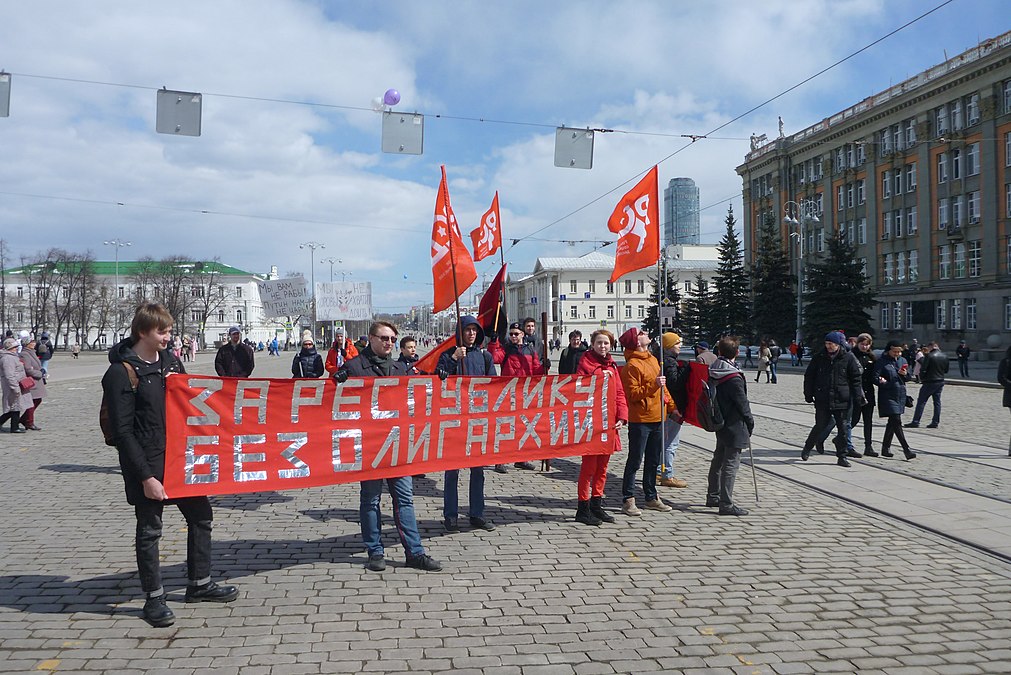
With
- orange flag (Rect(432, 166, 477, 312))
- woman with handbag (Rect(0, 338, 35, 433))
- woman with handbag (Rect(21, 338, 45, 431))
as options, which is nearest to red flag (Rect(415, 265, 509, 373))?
orange flag (Rect(432, 166, 477, 312))

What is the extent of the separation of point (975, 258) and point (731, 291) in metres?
16.9

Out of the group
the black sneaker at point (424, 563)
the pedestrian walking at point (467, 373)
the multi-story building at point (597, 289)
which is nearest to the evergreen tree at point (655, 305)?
the pedestrian walking at point (467, 373)

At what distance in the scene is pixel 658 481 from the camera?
960 centimetres

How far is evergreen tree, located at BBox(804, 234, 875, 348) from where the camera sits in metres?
46.9

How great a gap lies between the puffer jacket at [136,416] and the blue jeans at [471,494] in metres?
2.71

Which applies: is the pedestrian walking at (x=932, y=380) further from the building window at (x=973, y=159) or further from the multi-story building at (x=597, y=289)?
the multi-story building at (x=597, y=289)

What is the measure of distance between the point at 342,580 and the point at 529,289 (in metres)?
128

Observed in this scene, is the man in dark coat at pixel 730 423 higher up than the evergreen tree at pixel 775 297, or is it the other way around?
the evergreen tree at pixel 775 297

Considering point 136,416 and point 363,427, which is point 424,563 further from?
point 136,416

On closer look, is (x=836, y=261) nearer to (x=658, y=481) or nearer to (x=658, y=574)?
(x=658, y=481)

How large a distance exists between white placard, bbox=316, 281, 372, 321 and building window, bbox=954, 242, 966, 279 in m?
42.3

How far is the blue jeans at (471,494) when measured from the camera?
23.5ft

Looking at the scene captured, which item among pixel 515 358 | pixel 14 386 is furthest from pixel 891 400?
pixel 14 386

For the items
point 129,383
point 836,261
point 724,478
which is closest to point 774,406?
point 724,478
